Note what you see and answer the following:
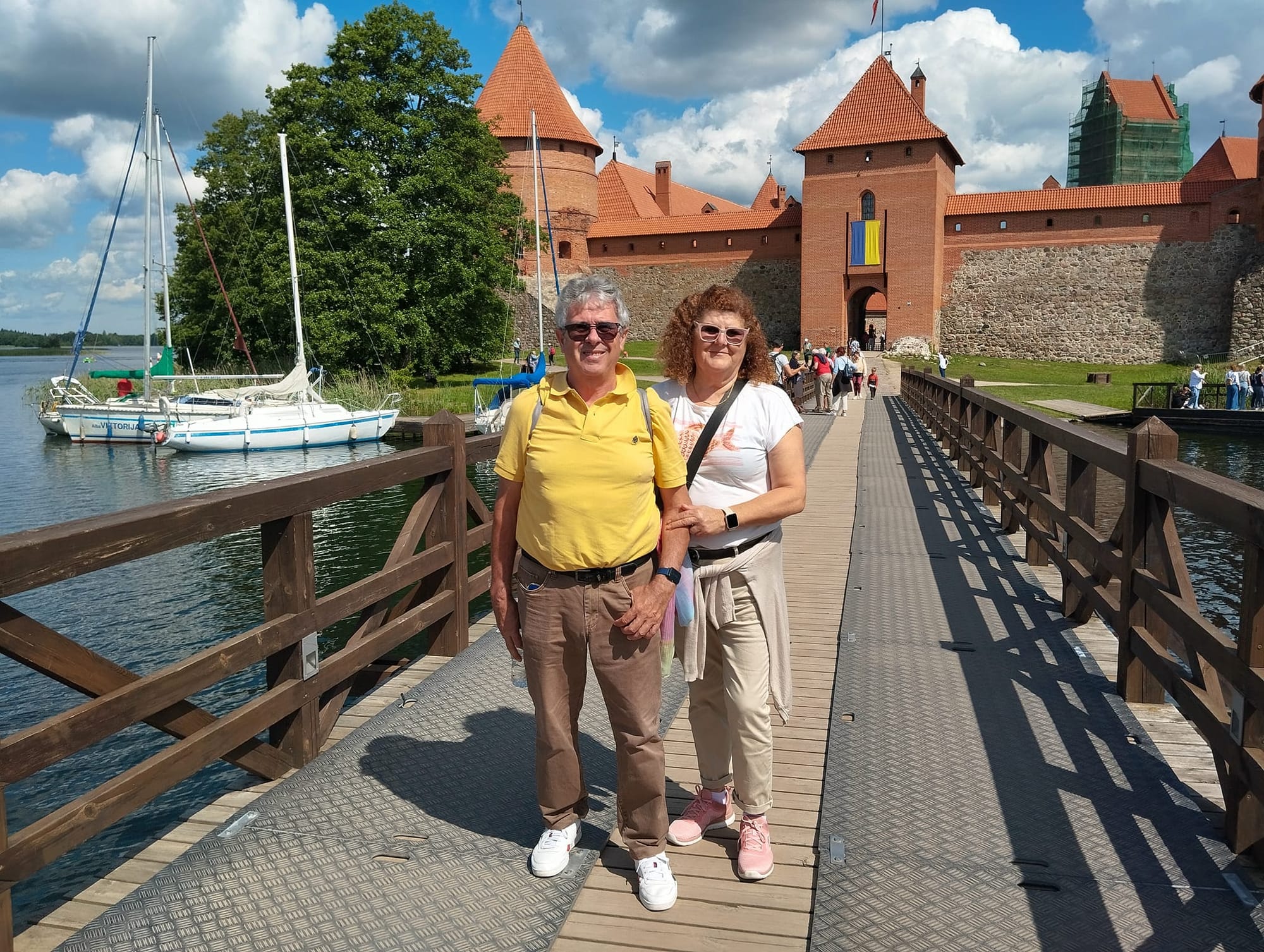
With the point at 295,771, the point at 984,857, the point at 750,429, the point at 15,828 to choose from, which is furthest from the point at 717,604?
the point at 15,828

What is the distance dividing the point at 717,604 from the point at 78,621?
7.46 meters

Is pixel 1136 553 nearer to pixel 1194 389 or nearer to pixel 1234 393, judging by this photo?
pixel 1194 389

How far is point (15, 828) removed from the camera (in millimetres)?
4586

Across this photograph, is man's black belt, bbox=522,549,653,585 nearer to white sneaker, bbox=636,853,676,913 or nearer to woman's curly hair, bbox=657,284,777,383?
woman's curly hair, bbox=657,284,777,383

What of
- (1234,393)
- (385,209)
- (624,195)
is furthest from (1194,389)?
(624,195)

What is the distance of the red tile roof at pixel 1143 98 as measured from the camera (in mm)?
60844

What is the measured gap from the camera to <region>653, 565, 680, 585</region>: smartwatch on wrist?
2.40 m

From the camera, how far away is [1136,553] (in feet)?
12.2

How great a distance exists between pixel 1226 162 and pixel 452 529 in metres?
46.6

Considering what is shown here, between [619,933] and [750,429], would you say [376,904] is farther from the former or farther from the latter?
[750,429]

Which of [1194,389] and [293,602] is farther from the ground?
[293,602]

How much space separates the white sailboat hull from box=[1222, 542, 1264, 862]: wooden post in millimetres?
22897

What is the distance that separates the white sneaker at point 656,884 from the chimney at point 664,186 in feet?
189

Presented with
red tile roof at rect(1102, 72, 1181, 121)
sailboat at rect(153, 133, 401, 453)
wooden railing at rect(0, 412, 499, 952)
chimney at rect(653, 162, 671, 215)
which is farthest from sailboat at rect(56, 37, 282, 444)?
red tile roof at rect(1102, 72, 1181, 121)
